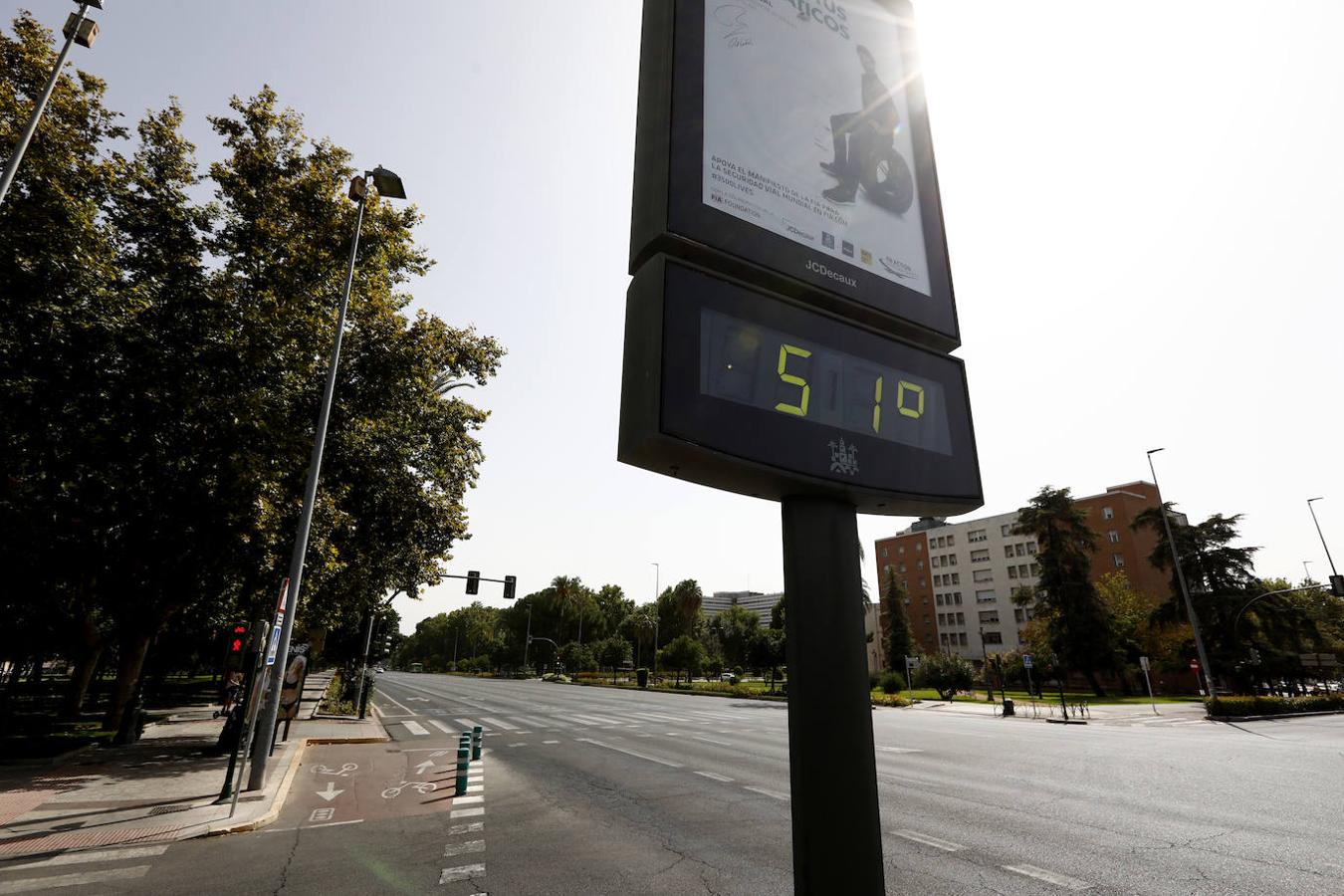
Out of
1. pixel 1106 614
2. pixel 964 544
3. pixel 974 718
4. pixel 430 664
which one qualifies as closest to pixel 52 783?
pixel 974 718

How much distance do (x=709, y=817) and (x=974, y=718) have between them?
24166 millimetres

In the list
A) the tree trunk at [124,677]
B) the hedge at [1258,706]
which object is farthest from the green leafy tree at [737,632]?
the tree trunk at [124,677]

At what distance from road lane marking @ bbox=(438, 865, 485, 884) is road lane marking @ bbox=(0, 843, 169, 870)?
4.05 meters

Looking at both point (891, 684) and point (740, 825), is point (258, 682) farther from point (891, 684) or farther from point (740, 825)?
point (891, 684)

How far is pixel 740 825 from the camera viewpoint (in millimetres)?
8422

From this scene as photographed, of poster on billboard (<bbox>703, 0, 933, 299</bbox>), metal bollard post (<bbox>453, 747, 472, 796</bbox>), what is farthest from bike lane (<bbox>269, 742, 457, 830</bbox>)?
poster on billboard (<bbox>703, 0, 933, 299</bbox>)

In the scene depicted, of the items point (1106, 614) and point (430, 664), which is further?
point (430, 664)

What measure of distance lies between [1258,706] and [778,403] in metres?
40.3

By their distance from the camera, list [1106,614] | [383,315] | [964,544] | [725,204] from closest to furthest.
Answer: [725,204], [383,315], [1106,614], [964,544]

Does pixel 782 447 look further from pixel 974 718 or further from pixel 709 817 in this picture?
pixel 974 718

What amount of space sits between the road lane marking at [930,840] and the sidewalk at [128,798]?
9.38 m

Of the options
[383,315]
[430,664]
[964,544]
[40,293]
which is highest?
[964,544]

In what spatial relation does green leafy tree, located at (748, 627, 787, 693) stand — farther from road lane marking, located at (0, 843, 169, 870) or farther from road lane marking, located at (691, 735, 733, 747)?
road lane marking, located at (0, 843, 169, 870)

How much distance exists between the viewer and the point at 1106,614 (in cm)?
4338
